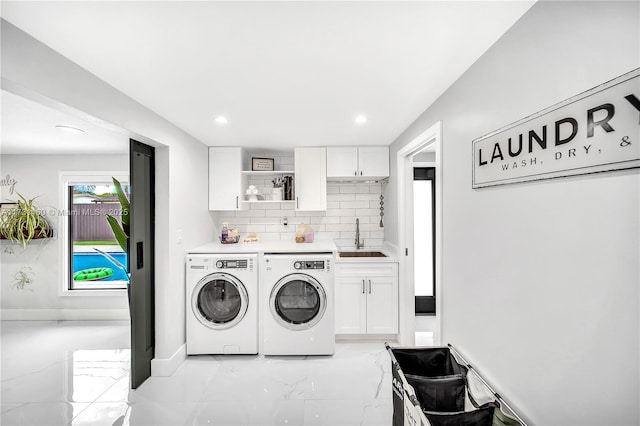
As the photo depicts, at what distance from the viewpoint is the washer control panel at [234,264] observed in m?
3.06

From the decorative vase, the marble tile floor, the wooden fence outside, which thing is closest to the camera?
the marble tile floor

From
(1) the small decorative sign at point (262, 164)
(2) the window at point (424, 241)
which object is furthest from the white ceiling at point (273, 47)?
(2) the window at point (424, 241)

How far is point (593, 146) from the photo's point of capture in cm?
95

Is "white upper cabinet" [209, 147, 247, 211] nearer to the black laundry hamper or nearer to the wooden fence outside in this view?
the wooden fence outside

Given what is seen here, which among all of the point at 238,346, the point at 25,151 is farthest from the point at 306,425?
the point at 25,151

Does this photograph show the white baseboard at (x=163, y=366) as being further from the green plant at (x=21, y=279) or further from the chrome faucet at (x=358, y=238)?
the green plant at (x=21, y=279)

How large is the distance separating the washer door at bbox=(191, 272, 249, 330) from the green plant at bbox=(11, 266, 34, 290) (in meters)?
2.95

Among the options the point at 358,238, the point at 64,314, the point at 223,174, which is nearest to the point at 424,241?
the point at 358,238

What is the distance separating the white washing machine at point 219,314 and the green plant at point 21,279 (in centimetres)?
290

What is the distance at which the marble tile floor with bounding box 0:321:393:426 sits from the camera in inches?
85.4

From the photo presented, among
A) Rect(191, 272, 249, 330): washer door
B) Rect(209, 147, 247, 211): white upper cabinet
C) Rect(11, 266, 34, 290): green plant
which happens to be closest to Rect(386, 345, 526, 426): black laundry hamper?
Rect(191, 272, 249, 330): washer door

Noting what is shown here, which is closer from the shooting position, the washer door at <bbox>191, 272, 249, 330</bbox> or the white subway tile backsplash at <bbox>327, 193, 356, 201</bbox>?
the washer door at <bbox>191, 272, 249, 330</bbox>

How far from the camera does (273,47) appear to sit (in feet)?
4.88

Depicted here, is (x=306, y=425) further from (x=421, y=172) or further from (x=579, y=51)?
(x=421, y=172)
